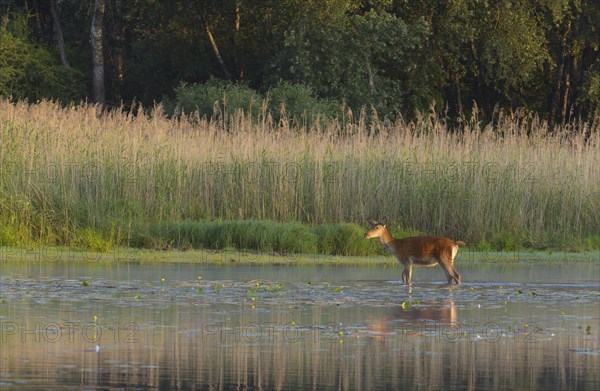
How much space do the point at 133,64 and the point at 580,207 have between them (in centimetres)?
2458

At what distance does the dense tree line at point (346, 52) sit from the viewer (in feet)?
108

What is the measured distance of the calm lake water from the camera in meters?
7.63

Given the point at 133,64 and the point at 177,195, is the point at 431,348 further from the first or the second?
the point at 133,64

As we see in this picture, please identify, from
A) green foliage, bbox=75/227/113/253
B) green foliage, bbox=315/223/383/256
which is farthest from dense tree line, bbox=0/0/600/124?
green foliage, bbox=75/227/113/253

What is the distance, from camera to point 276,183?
60.4ft

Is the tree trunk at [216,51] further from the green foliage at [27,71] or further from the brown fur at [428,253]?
the brown fur at [428,253]

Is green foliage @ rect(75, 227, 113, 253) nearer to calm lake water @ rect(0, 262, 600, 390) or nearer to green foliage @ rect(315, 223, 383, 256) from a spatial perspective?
calm lake water @ rect(0, 262, 600, 390)

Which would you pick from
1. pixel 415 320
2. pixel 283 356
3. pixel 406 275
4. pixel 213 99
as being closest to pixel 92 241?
pixel 406 275

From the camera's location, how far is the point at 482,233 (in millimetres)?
18312

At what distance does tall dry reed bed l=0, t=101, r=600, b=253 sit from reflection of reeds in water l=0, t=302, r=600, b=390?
7.06 metres

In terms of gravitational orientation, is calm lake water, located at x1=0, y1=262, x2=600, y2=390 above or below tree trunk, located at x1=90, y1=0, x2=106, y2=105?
below

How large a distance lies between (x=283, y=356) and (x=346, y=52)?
25.1 metres

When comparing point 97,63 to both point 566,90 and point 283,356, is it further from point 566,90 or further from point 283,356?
point 283,356

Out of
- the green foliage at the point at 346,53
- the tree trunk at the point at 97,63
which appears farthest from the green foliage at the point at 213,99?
the tree trunk at the point at 97,63
